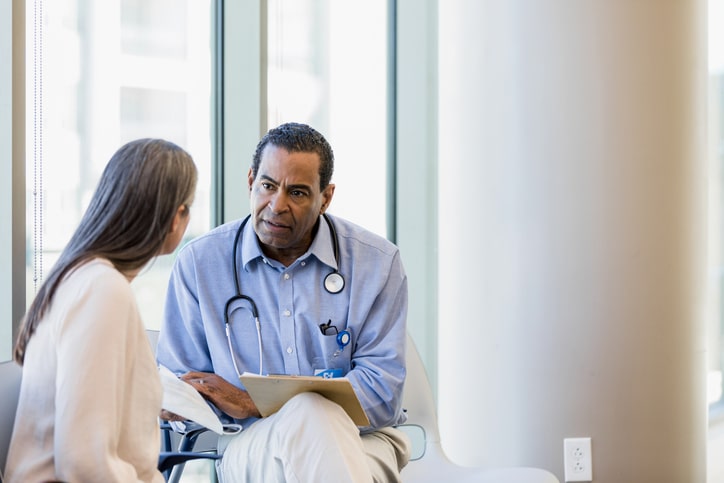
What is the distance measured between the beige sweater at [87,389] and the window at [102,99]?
1003 mm

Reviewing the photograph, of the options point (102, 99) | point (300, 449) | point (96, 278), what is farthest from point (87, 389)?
point (102, 99)

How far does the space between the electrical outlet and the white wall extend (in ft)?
0.08

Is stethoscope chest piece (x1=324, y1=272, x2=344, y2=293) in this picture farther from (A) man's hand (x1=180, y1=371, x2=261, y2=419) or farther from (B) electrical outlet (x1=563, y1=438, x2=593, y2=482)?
(B) electrical outlet (x1=563, y1=438, x2=593, y2=482)

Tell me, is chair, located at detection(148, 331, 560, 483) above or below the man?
below

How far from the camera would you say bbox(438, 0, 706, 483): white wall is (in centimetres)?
287

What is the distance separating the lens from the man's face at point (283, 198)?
218cm

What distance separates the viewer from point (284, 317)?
218 centimetres

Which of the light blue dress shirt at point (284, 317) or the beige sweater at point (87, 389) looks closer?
the beige sweater at point (87, 389)

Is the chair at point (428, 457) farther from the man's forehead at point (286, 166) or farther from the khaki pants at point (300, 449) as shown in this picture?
the man's forehead at point (286, 166)

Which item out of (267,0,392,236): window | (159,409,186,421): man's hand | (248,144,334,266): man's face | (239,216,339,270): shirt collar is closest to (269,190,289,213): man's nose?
(248,144,334,266): man's face

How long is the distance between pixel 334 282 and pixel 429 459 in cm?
60

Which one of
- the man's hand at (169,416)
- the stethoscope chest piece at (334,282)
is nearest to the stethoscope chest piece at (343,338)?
the stethoscope chest piece at (334,282)

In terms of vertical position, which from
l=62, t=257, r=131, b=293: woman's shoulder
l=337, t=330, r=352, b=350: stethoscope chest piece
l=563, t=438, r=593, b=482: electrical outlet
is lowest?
l=563, t=438, r=593, b=482: electrical outlet

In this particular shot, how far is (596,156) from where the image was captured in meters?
2.86
